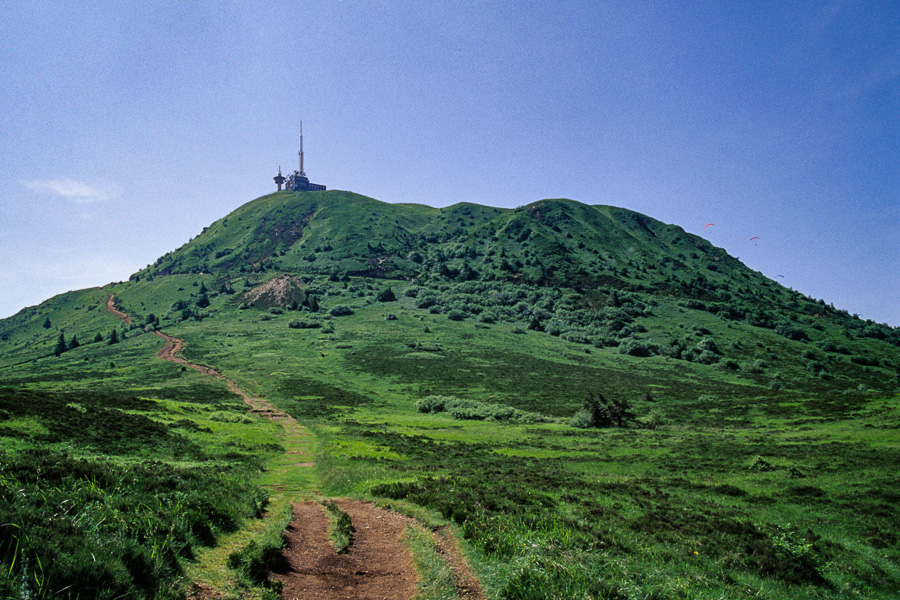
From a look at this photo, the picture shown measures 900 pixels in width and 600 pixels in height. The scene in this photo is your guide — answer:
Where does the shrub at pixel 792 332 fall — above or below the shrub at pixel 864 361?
above

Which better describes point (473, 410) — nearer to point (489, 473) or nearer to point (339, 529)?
point (489, 473)

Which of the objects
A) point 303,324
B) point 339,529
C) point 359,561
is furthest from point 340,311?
point 359,561

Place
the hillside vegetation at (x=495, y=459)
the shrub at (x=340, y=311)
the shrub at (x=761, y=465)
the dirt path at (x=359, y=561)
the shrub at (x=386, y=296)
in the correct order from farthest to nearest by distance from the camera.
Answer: the shrub at (x=386, y=296), the shrub at (x=340, y=311), the shrub at (x=761, y=465), the dirt path at (x=359, y=561), the hillside vegetation at (x=495, y=459)

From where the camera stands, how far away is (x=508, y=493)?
1950 cm

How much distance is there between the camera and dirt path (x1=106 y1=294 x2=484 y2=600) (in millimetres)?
9945

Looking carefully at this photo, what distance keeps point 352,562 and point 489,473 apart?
1454 cm

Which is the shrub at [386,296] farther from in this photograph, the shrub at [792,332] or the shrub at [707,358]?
the shrub at [792,332]

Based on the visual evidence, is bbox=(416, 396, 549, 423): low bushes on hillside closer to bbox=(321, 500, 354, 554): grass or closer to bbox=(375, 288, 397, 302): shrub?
bbox=(321, 500, 354, 554): grass

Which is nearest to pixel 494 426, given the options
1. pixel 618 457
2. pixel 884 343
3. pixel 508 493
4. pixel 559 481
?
pixel 618 457

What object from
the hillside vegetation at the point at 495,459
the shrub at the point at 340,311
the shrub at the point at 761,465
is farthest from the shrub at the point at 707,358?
the shrub at the point at 340,311

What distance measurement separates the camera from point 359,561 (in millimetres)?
12016

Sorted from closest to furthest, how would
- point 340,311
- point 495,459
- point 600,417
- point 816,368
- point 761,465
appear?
point 761,465 → point 495,459 → point 600,417 → point 816,368 → point 340,311

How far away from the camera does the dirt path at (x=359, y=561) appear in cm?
995

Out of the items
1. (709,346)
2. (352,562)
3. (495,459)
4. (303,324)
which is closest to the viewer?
(352,562)
